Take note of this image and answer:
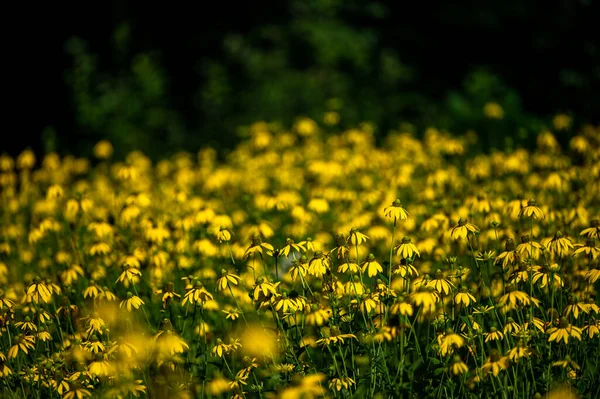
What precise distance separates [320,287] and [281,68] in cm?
645

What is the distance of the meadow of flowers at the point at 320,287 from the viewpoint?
10.4ft

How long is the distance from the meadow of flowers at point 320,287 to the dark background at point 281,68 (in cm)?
258

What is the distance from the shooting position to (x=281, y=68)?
10258mm

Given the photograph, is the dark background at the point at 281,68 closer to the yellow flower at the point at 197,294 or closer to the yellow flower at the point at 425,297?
the yellow flower at the point at 425,297

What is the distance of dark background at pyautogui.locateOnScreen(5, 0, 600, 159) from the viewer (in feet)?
31.3

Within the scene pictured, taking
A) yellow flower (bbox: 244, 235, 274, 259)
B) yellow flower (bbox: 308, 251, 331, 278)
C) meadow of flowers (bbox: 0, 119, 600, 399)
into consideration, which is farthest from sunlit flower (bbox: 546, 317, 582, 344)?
yellow flower (bbox: 244, 235, 274, 259)

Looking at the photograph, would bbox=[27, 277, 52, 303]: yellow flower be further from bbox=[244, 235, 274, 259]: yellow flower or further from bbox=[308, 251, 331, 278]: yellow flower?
bbox=[308, 251, 331, 278]: yellow flower

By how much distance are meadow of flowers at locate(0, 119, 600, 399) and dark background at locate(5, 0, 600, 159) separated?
2.58 metres

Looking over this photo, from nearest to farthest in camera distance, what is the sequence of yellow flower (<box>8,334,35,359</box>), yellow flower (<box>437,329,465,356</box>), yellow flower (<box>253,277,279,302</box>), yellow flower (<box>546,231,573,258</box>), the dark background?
1. yellow flower (<box>437,329,465,356</box>)
2. yellow flower (<box>253,277,279,302</box>)
3. yellow flower (<box>8,334,35,359</box>)
4. yellow flower (<box>546,231,573,258</box>)
5. the dark background

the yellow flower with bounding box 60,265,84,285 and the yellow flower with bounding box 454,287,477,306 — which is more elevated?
the yellow flower with bounding box 60,265,84,285

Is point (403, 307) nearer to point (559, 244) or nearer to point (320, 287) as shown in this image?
point (559, 244)

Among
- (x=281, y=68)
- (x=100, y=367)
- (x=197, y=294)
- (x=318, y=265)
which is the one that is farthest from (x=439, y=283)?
(x=281, y=68)

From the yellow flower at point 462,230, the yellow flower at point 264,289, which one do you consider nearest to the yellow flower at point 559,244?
the yellow flower at point 462,230

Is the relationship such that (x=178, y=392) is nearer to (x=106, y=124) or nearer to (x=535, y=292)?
(x=535, y=292)
